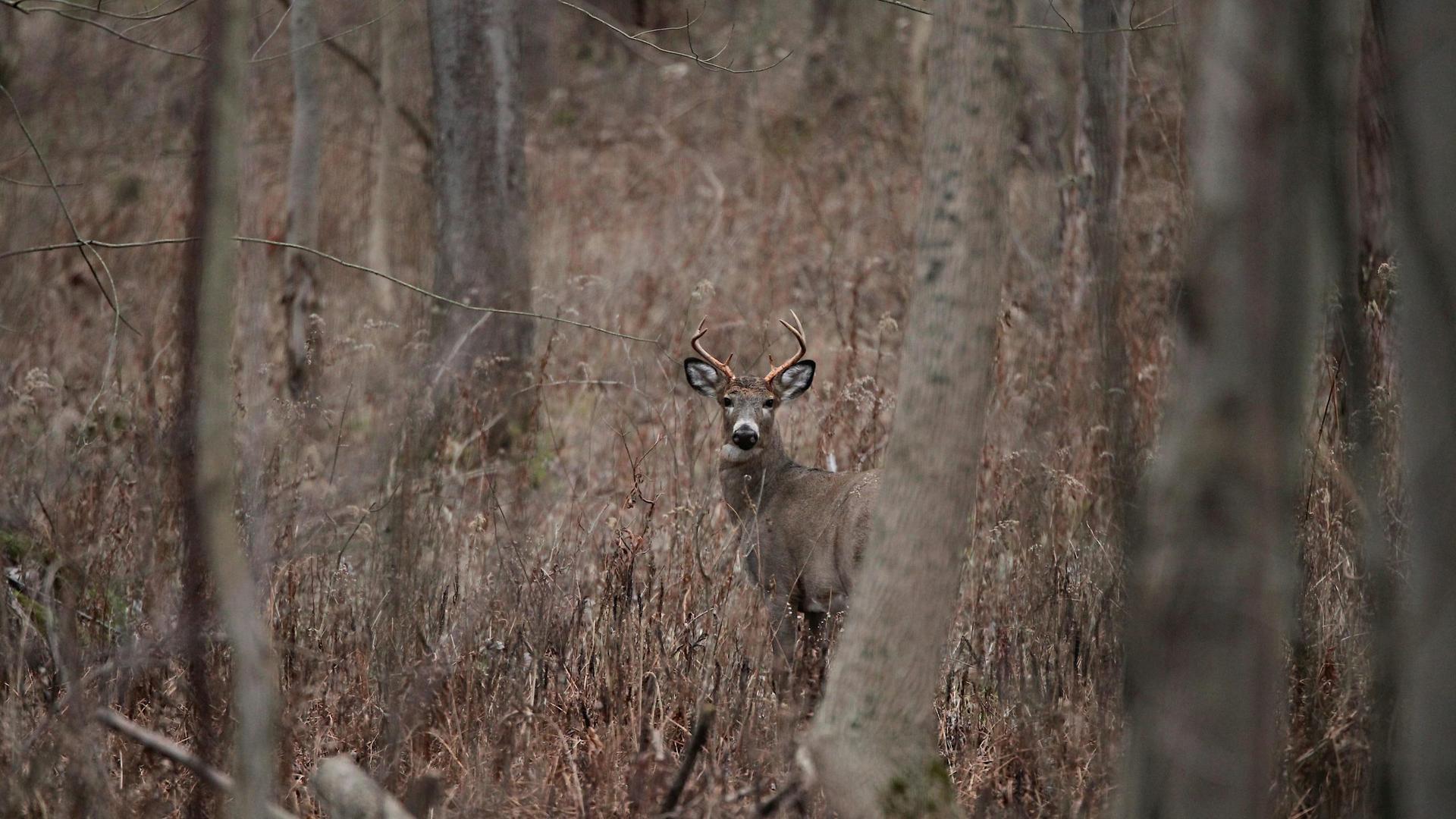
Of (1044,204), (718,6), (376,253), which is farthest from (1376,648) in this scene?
(718,6)

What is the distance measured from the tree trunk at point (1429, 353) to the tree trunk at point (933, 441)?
3.29 ft

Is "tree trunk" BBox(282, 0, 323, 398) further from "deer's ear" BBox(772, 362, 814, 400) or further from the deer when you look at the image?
"deer's ear" BBox(772, 362, 814, 400)

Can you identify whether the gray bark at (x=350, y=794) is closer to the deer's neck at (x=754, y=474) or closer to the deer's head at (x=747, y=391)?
the deer's head at (x=747, y=391)

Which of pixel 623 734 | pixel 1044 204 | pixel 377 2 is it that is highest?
pixel 377 2

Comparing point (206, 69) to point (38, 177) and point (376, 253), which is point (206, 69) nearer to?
point (38, 177)

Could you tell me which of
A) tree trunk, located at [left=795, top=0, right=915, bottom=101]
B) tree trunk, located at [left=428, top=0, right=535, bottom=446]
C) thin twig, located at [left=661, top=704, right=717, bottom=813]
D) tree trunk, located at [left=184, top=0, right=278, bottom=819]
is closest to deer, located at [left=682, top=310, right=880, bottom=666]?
thin twig, located at [left=661, top=704, right=717, bottom=813]

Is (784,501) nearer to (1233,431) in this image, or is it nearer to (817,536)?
(817,536)

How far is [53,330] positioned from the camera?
8625 millimetres

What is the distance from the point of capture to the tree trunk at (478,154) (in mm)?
8398

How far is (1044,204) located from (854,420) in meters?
3.69

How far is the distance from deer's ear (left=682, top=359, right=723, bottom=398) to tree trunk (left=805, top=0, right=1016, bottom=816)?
3.56m

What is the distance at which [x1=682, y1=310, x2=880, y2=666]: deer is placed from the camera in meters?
5.72

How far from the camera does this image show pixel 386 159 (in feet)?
35.4

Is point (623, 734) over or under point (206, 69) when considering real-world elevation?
under
